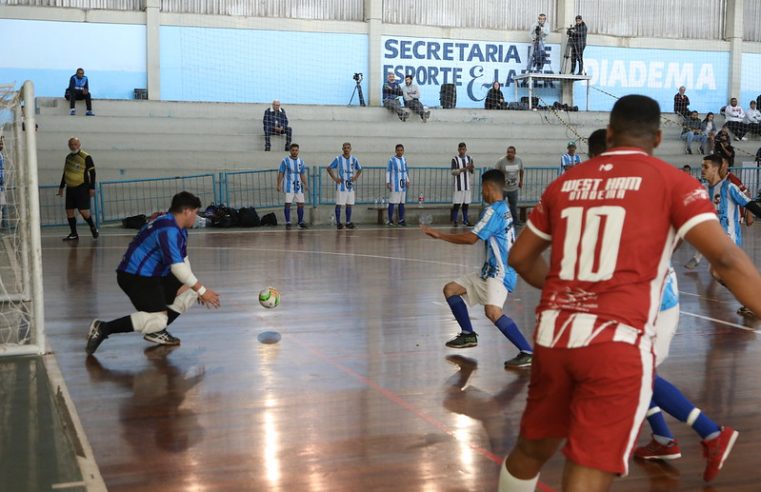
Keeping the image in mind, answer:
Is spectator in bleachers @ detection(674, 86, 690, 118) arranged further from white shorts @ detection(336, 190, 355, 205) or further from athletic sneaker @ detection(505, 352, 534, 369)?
athletic sneaker @ detection(505, 352, 534, 369)

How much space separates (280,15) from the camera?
95.3 ft

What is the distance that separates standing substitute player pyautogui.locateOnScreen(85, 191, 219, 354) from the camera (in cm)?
693

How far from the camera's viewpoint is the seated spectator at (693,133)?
2802 cm

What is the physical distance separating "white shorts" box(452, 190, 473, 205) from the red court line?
48.6 ft

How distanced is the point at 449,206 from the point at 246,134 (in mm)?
6077

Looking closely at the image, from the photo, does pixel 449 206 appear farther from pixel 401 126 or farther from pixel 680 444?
pixel 680 444

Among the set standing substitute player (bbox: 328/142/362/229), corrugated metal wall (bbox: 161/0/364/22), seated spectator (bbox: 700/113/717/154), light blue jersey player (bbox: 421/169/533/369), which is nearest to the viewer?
light blue jersey player (bbox: 421/169/533/369)

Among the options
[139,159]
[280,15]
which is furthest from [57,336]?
[280,15]

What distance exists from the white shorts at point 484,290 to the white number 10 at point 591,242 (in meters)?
3.85

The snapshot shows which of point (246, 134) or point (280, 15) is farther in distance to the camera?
point (280, 15)

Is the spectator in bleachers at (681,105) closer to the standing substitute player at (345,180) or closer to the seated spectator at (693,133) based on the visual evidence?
the seated spectator at (693,133)

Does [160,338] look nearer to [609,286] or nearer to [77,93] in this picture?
[609,286]

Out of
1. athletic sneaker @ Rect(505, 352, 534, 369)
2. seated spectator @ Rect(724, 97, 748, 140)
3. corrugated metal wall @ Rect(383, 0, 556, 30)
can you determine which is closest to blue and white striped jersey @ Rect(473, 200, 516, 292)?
athletic sneaker @ Rect(505, 352, 534, 369)

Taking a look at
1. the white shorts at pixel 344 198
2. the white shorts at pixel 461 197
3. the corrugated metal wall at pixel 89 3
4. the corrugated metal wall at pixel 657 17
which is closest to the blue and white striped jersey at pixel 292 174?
the white shorts at pixel 344 198
